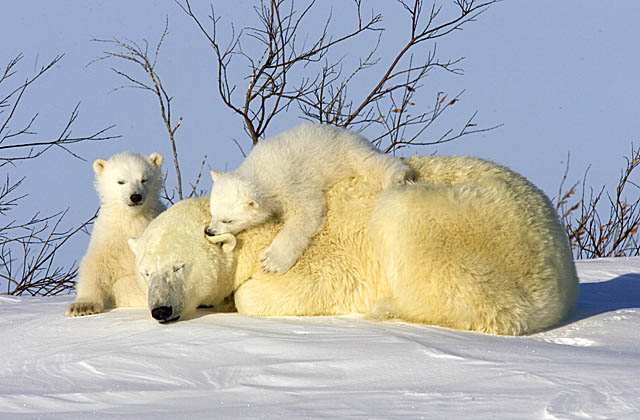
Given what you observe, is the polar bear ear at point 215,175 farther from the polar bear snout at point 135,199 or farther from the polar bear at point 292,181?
the polar bear snout at point 135,199

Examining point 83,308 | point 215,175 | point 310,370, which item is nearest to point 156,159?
point 215,175

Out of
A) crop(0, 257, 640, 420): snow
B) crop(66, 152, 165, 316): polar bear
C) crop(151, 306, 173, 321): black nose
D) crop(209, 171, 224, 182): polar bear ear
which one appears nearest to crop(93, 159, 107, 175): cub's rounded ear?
crop(66, 152, 165, 316): polar bear

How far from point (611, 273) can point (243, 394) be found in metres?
4.67

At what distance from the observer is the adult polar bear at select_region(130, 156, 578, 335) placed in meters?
4.50

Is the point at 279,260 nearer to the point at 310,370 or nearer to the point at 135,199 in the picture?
the point at 310,370

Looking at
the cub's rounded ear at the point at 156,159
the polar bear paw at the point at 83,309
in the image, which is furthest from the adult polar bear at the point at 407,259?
the cub's rounded ear at the point at 156,159

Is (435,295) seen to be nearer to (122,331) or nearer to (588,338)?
(588,338)

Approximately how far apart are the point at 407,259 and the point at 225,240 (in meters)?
1.11

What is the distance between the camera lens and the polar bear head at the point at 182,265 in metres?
4.80

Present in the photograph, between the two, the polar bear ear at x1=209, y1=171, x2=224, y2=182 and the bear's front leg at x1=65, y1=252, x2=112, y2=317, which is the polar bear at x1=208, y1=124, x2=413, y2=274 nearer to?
the polar bear ear at x1=209, y1=171, x2=224, y2=182

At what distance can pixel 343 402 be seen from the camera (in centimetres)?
323

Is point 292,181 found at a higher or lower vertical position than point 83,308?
higher

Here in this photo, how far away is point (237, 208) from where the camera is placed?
4.98 m

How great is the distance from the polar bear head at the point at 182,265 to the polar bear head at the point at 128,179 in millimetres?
1179
